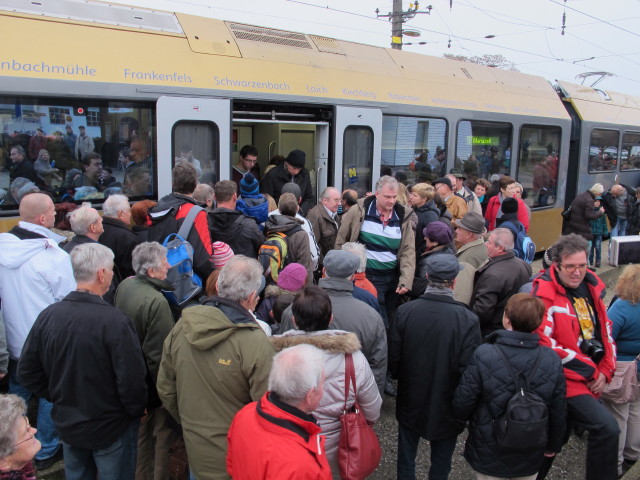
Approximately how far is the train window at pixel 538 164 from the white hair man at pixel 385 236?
5433mm

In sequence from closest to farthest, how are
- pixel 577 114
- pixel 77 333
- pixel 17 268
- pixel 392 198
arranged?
pixel 77 333 < pixel 17 268 < pixel 392 198 < pixel 577 114

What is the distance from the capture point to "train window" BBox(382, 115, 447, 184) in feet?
24.3

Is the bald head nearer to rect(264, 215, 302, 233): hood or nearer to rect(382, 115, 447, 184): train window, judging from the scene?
rect(264, 215, 302, 233): hood

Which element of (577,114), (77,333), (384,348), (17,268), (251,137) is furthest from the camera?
(577,114)

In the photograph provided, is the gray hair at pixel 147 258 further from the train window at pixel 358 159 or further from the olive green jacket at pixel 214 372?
the train window at pixel 358 159

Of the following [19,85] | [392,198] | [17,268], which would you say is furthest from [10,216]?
[392,198]

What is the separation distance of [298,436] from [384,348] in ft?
3.94

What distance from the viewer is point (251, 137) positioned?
8336 millimetres

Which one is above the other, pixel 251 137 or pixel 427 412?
pixel 251 137

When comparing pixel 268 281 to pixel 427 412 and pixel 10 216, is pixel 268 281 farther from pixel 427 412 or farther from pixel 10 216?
pixel 10 216

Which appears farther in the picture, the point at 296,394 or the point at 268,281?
the point at 268,281

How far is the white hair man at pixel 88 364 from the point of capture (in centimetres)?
264

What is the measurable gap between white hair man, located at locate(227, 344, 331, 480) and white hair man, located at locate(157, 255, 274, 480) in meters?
0.39

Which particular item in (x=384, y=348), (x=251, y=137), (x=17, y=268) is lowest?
(x=384, y=348)
